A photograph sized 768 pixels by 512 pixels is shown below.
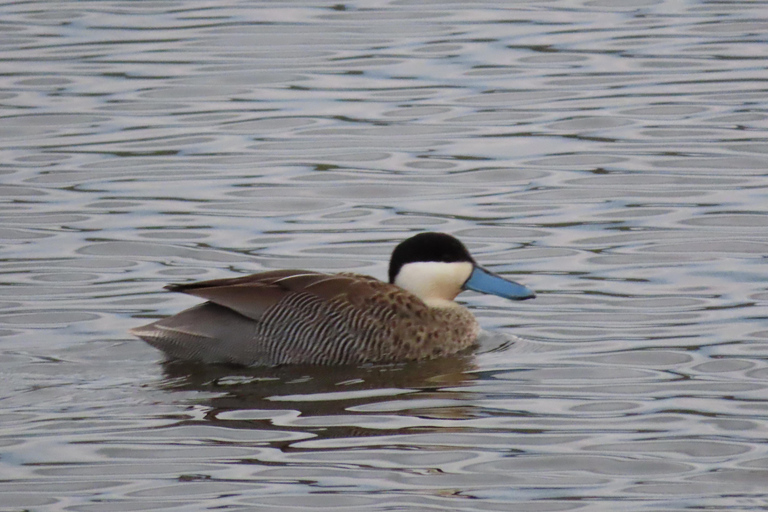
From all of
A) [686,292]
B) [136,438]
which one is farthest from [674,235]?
[136,438]

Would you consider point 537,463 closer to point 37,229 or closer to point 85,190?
point 37,229

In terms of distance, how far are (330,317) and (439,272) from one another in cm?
81

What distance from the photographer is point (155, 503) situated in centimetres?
718

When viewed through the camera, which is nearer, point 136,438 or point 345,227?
point 136,438

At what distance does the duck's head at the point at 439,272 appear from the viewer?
10148 millimetres

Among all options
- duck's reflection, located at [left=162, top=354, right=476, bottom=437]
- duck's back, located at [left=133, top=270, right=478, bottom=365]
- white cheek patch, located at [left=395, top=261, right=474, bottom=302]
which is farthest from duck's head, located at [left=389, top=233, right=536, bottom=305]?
duck's reflection, located at [left=162, top=354, right=476, bottom=437]

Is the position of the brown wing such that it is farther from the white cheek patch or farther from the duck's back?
the white cheek patch

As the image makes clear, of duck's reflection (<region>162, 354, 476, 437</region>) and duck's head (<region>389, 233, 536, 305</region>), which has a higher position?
duck's head (<region>389, 233, 536, 305</region>)

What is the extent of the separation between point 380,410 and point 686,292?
9.93 ft

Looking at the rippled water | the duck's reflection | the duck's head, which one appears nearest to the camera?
the rippled water

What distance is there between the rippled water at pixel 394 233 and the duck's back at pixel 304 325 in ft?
0.54

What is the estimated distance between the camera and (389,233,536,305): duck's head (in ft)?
33.3

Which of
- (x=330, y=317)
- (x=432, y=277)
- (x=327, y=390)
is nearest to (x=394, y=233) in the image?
(x=432, y=277)

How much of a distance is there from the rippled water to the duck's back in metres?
0.16
